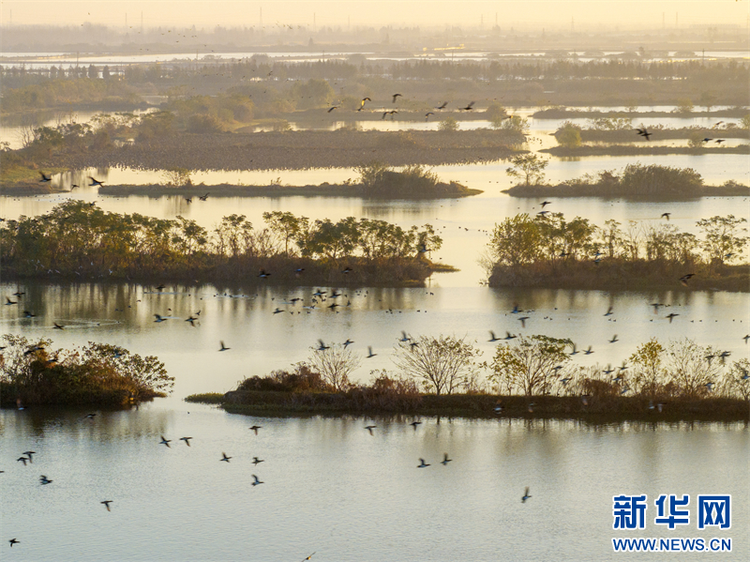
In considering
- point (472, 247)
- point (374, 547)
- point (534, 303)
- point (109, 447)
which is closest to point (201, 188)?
point (472, 247)

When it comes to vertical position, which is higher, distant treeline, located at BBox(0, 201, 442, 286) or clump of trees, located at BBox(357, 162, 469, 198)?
clump of trees, located at BBox(357, 162, 469, 198)

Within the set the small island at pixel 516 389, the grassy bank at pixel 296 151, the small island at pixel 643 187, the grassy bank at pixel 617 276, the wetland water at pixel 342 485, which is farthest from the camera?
the grassy bank at pixel 296 151

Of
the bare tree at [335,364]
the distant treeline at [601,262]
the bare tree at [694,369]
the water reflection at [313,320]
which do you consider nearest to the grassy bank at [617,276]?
the distant treeline at [601,262]

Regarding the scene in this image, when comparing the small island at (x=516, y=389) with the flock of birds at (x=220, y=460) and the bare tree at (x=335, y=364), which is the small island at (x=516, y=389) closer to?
the bare tree at (x=335, y=364)

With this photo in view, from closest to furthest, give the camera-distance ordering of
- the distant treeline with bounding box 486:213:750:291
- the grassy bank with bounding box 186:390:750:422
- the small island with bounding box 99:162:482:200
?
the grassy bank with bounding box 186:390:750:422
the distant treeline with bounding box 486:213:750:291
the small island with bounding box 99:162:482:200

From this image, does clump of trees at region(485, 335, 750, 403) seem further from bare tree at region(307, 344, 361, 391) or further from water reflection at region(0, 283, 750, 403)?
bare tree at region(307, 344, 361, 391)

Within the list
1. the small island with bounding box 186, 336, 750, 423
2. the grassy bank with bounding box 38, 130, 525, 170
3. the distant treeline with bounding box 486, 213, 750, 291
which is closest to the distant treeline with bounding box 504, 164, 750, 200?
the grassy bank with bounding box 38, 130, 525, 170
